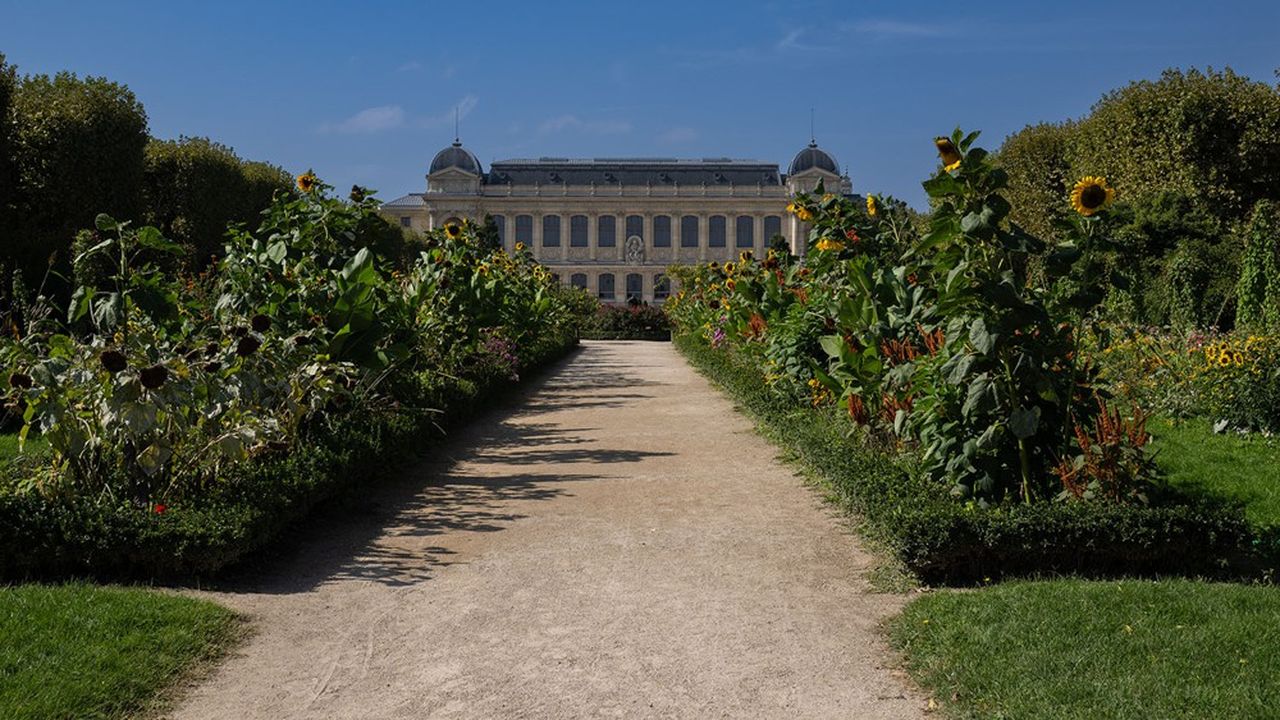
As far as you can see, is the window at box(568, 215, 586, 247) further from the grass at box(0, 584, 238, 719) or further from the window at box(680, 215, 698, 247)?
the grass at box(0, 584, 238, 719)

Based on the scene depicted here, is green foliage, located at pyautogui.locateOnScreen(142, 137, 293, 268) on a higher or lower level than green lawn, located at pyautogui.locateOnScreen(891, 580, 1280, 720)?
higher

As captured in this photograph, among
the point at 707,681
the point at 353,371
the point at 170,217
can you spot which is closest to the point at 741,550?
the point at 707,681

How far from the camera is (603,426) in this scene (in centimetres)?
1034

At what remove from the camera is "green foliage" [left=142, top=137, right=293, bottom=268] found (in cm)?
2788

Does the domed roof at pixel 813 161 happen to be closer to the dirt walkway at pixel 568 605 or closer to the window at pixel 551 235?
the window at pixel 551 235

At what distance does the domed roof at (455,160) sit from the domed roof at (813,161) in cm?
2270

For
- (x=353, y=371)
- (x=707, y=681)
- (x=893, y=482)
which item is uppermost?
(x=353, y=371)

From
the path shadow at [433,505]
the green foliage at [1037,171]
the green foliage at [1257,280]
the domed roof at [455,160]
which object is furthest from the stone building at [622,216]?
the path shadow at [433,505]

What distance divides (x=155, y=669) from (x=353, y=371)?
3188 millimetres

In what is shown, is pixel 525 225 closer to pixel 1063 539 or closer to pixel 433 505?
pixel 433 505

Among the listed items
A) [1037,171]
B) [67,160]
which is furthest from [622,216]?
[67,160]

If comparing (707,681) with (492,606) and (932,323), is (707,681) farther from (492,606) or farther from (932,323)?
(932,323)

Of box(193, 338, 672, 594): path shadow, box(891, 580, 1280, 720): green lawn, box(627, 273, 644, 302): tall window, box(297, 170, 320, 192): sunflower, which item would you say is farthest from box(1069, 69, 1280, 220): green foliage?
box(627, 273, 644, 302): tall window

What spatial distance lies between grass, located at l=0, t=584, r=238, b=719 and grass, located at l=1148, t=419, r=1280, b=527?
4.53m
